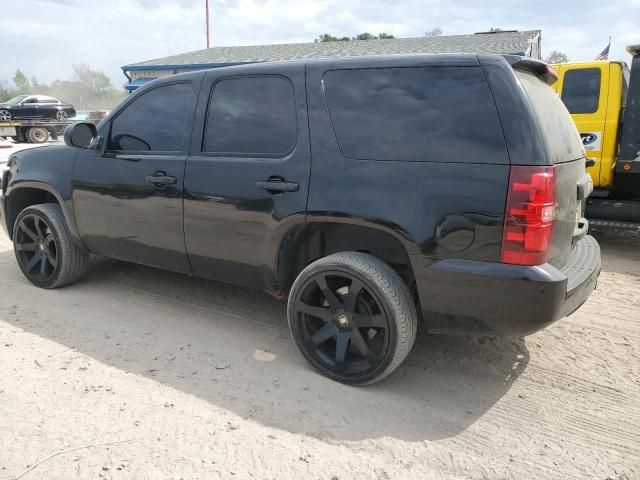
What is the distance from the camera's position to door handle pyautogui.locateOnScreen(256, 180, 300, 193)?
297cm

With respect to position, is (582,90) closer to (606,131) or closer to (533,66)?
(606,131)

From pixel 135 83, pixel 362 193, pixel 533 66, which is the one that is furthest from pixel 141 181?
pixel 135 83

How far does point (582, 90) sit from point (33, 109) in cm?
2255

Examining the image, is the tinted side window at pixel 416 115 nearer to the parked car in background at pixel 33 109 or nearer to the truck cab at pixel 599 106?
the truck cab at pixel 599 106

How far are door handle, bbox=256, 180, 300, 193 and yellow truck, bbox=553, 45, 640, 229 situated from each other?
4.55 m

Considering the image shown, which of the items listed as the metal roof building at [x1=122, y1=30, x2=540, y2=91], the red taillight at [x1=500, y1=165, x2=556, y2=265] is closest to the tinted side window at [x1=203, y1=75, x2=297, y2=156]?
the red taillight at [x1=500, y1=165, x2=556, y2=265]

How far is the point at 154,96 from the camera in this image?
3729 millimetres

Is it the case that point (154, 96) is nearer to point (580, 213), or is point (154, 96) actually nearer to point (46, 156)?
point (46, 156)

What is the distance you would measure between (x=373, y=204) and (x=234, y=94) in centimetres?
130

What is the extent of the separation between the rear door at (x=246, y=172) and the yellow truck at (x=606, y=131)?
4475mm

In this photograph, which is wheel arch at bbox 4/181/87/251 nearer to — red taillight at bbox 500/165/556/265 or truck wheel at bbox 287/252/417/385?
truck wheel at bbox 287/252/417/385

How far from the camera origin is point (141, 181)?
363 cm

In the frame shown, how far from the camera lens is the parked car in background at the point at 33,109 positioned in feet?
70.7

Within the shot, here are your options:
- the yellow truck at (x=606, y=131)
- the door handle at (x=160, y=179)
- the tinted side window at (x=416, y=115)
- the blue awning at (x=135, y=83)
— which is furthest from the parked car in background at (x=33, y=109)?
the tinted side window at (x=416, y=115)
